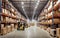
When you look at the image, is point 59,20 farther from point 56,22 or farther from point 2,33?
point 2,33

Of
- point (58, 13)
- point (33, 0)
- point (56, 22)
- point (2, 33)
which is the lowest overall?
point (2, 33)

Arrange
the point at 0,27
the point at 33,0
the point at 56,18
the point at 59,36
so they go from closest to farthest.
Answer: the point at 59,36 < the point at 56,18 < the point at 0,27 < the point at 33,0

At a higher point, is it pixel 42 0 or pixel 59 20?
pixel 42 0

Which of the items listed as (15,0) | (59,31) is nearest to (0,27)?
(59,31)

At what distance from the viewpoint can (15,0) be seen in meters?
19.3

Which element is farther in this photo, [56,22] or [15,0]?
[15,0]

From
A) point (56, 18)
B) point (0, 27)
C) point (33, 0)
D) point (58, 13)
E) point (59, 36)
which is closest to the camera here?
point (59, 36)

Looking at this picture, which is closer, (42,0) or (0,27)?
(0,27)

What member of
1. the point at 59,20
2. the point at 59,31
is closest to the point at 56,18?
the point at 59,20

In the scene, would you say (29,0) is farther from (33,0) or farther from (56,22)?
(56,22)

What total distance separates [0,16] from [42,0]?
10.4 meters

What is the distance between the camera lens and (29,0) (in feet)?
64.6

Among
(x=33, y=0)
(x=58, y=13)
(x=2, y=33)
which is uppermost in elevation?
(x=33, y=0)

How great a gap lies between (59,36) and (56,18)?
9.90 feet
